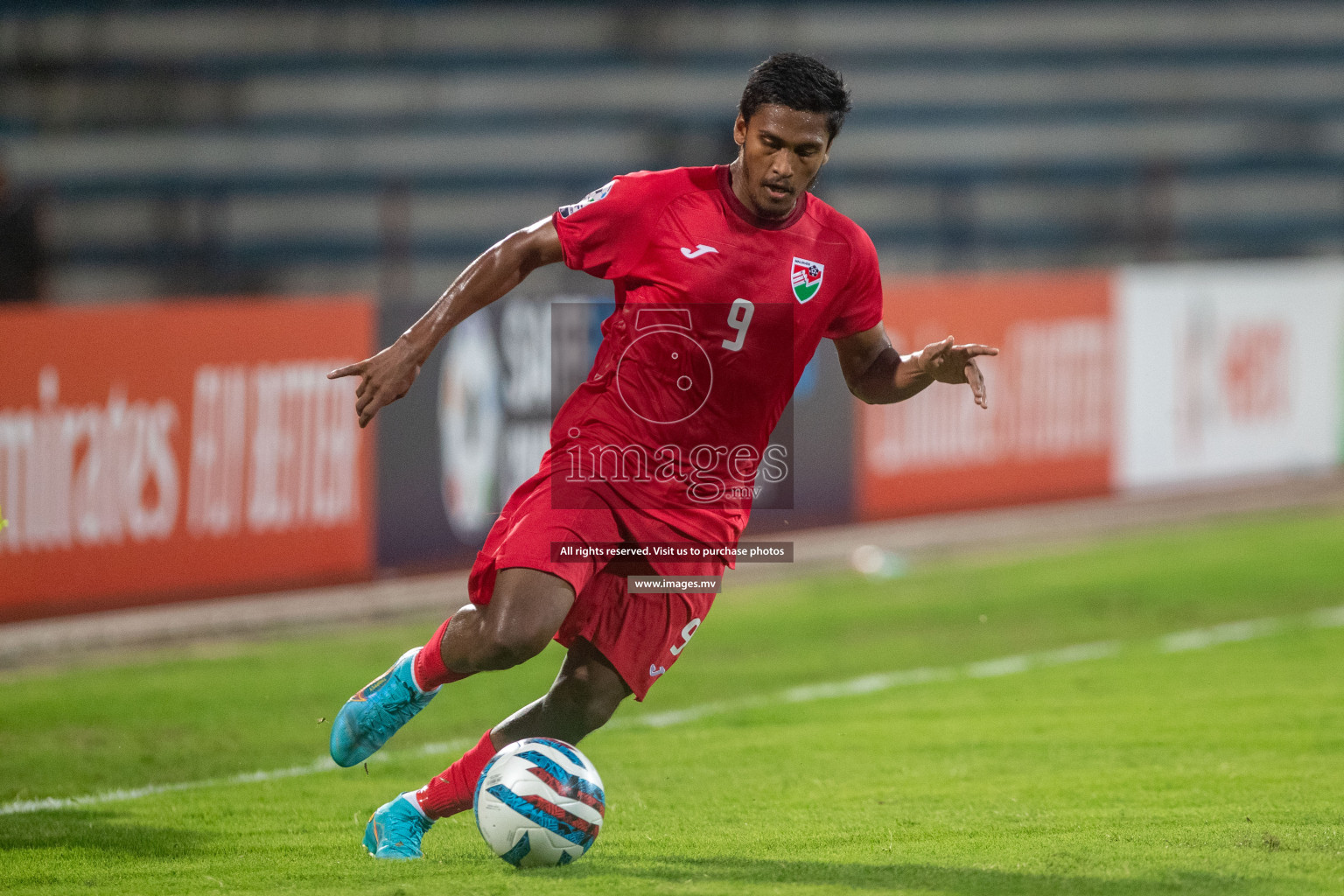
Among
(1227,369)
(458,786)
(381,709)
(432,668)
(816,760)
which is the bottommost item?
(816,760)

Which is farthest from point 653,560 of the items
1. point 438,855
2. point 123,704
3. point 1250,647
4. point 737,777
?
point 1250,647

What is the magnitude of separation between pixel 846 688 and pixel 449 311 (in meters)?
4.08

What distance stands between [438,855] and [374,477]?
533 centimetres

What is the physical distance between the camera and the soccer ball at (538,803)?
4.48 m

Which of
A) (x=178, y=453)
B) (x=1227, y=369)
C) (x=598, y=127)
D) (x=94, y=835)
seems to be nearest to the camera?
(x=94, y=835)

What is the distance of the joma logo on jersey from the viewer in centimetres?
478

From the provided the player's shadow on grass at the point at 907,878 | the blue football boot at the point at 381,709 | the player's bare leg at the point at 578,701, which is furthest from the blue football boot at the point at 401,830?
the player's shadow on grass at the point at 907,878

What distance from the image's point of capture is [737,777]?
6133mm

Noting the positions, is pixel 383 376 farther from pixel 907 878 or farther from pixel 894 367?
pixel 907 878

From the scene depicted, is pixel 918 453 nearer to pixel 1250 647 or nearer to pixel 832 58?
pixel 1250 647

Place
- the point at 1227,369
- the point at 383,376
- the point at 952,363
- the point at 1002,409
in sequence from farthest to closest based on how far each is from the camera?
1. the point at 1227,369
2. the point at 1002,409
3. the point at 952,363
4. the point at 383,376

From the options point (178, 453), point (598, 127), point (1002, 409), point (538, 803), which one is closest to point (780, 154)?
point (538, 803)

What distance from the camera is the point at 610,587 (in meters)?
4.68

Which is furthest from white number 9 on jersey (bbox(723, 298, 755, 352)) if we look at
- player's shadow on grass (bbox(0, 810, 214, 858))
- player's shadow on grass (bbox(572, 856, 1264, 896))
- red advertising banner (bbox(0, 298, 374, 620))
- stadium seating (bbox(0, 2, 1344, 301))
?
stadium seating (bbox(0, 2, 1344, 301))
